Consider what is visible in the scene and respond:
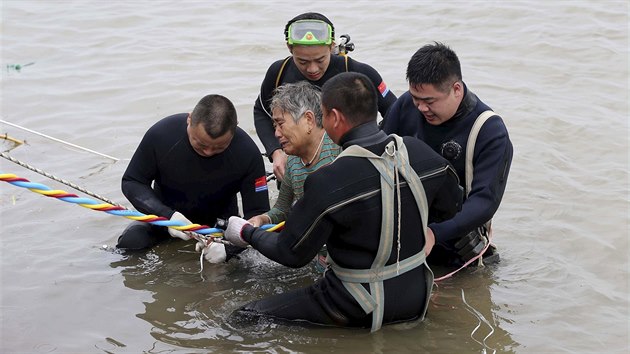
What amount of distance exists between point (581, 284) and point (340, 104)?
235 centimetres

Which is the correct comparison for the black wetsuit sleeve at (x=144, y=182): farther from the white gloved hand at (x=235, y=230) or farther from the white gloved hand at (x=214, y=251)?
the white gloved hand at (x=235, y=230)


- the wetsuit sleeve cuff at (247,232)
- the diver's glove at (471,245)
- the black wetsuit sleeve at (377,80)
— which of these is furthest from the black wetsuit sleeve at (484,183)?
the black wetsuit sleeve at (377,80)

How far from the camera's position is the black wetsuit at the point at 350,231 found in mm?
4055

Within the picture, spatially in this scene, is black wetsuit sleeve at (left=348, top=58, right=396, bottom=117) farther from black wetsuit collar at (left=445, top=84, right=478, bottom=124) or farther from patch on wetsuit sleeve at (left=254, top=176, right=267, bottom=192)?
black wetsuit collar at (left=445, top=84, right=478, bottom=124)

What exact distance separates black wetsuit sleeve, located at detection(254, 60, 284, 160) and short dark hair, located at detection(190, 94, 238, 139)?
95 centimetres

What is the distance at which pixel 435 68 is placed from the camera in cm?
464

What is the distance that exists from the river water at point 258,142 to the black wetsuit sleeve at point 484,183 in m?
0.57

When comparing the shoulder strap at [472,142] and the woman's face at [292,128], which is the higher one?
the woman's face at [292,128]

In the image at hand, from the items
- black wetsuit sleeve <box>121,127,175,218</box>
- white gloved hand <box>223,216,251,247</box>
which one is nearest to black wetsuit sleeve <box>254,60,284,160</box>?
black wetsuit sleeve <box>121,127,175,218</box>

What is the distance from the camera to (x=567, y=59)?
1054 cm

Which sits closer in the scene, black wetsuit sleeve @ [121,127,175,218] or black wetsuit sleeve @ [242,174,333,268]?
black wetsuit sleeve @ [242,174,333,268]

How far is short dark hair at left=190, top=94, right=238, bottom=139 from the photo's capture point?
16.3ft

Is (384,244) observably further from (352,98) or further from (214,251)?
(214,251)

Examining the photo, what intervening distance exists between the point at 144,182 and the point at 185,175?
26 centimetres
